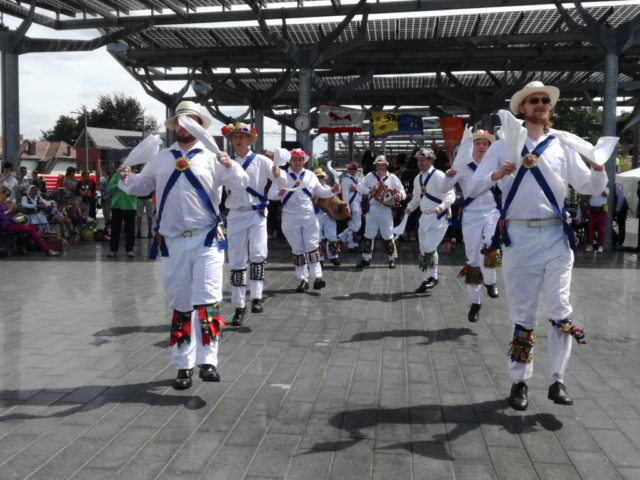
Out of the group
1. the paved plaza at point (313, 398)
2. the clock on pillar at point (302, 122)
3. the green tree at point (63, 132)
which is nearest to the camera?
the paved plaza at point (313, 398)

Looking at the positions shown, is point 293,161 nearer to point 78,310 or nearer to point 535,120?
point 78,310

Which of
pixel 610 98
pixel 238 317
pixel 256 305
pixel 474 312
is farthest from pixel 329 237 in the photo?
pixel 610 98

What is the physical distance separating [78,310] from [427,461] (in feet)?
18.5

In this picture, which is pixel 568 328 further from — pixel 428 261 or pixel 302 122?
pixel 302 122

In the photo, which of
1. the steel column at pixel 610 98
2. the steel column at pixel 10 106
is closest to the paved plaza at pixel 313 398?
the steel column at pixel 610 98

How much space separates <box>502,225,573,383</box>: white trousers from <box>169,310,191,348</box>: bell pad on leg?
7.81ft

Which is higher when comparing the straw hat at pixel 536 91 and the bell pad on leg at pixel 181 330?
the straw hat at pixel 536 91

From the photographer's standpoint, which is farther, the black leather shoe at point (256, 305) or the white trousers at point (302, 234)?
the white trousers at point (302, 234)

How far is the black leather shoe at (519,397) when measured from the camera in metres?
4.55

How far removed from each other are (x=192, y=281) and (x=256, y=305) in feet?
10.2

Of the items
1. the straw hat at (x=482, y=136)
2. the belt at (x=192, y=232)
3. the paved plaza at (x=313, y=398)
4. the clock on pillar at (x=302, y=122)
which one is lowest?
the paved plaza at (x=313, y=398)

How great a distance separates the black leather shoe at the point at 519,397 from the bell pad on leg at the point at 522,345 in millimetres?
175

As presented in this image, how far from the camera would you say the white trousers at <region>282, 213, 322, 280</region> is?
9.45 meters

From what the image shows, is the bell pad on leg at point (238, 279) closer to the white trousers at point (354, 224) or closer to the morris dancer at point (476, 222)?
the morris dancer at point (476, 222)
